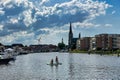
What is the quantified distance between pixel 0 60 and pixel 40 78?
49.1m

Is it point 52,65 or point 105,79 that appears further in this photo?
point 52,65

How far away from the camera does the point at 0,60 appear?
107125 millimetres

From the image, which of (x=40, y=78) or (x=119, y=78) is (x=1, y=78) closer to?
(x=40, y=78)

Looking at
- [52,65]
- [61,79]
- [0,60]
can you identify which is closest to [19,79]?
[61,79]

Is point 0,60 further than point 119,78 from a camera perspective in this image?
Yes

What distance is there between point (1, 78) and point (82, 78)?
523 inches

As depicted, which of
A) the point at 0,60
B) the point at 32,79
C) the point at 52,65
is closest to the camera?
the point at 32,79

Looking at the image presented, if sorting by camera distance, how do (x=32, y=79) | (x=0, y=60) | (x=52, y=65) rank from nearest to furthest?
(x=32, y=79), (x=52, y=65), (x=0, y=60)

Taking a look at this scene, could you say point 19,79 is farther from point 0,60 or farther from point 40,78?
point 0,60

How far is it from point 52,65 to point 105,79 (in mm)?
37743

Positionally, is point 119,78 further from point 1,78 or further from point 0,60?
point 0,60

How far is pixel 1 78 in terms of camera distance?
6025cm

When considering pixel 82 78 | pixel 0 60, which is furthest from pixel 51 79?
pixel 0 60

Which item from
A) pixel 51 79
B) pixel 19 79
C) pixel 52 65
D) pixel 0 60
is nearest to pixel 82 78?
pixel 51 79
